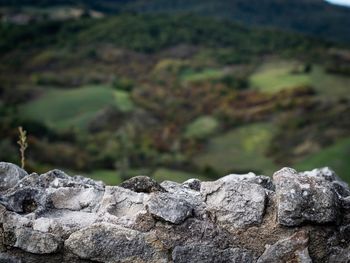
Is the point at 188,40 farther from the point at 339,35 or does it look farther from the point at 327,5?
the point at 327,5

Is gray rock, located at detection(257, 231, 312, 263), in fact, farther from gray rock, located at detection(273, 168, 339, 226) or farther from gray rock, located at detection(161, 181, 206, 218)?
gray rock, located at detection(161, 181, 206, 218)

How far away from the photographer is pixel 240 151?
5191 cm

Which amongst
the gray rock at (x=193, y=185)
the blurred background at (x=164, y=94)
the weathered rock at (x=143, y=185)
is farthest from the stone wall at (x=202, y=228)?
the blurred background at (x=164, y=94)

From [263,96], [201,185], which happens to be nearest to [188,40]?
[263,96]

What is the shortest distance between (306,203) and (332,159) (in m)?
40.5

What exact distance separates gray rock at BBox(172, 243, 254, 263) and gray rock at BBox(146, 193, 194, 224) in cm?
20

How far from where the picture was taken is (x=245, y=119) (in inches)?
2483

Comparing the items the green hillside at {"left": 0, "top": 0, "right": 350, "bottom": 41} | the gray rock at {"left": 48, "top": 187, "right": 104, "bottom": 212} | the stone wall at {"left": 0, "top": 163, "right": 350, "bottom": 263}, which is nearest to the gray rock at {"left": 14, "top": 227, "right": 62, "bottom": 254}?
the stone wall at {"left": 0, "top": 163, "right": 350, "bottom": 263}

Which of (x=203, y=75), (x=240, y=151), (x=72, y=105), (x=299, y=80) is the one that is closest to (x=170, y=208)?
(x=240, y=151)

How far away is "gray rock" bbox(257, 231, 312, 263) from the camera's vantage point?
138 inches

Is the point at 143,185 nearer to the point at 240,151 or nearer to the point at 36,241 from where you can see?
the point at 36,241

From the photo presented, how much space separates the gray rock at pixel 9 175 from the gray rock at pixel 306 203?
1.94 meters

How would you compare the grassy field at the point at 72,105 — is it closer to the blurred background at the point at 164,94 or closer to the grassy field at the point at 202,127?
the blurred background at the point at 164,94

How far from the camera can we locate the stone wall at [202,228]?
3506mm
